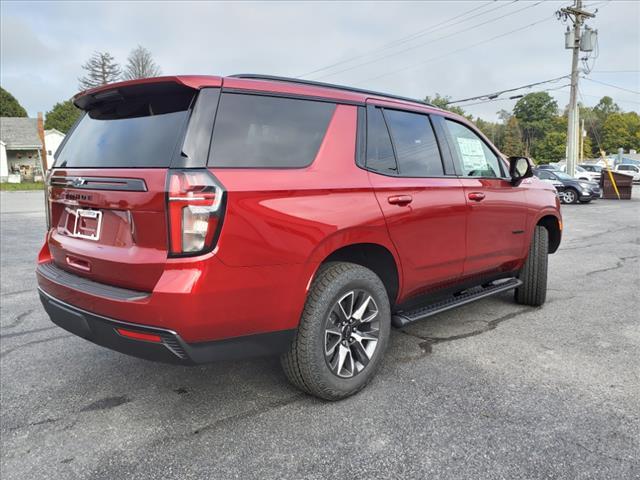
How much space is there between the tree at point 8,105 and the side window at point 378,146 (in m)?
81.1

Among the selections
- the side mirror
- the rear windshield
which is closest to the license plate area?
the rear windshield

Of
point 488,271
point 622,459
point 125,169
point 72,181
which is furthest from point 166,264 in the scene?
point 488,271

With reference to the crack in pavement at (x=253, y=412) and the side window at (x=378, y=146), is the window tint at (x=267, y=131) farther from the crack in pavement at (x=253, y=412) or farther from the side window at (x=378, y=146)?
the crack in pavement at (x=253, y=412)

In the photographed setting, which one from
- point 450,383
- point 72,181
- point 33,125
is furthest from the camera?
point 33,125

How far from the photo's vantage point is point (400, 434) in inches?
99.6

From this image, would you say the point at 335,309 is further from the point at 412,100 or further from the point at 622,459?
the point at 412,100

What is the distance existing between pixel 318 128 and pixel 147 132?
3.10 ft

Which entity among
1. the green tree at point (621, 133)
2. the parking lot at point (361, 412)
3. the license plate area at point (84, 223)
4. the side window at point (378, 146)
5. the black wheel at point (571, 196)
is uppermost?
the green tree at point (621, 133)

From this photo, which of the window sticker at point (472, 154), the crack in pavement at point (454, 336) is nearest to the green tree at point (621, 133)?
the crack in pavement at point (454, 336)

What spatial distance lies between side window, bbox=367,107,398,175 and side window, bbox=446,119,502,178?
2.85 feet

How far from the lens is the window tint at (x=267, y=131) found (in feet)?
7.79

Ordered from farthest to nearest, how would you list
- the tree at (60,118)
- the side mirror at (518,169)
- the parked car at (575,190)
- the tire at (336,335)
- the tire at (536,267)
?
the tree at (60,118), the parked car at (575,190), the tire at (536,267), the side mirror at (518,169), the tire at (336,335)

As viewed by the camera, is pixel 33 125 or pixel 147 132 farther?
pixel 33 125

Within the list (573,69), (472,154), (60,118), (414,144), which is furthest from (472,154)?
(60,118)
